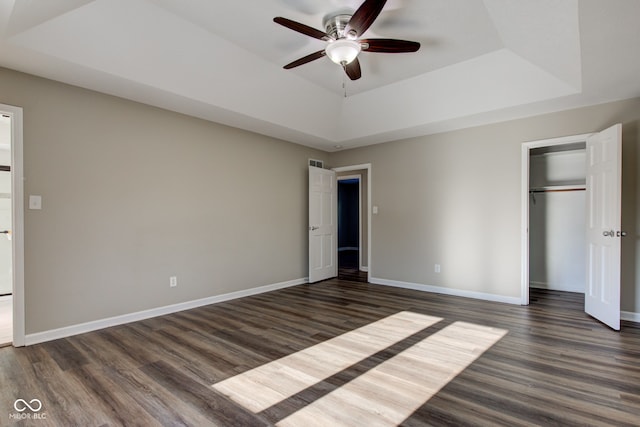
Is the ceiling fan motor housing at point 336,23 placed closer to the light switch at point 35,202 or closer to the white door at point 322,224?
the white door at point 322,224

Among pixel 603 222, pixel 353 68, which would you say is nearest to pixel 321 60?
pixel 353 68

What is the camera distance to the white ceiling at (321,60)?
7.89 ft

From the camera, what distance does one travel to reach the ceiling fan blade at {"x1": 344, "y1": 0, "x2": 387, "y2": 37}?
212cm

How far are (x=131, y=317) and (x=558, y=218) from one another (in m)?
6.29

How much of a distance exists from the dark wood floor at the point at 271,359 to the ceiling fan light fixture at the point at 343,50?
8.43 ft

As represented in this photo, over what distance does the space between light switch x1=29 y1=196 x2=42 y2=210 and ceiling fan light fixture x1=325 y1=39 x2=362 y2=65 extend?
299cm

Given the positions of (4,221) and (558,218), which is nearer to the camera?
(4,221)

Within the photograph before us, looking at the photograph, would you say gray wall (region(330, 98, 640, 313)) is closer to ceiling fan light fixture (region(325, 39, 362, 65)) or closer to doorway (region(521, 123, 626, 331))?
doorway (region(521, 123, 626, 331))

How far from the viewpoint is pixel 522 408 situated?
1935 millimetres

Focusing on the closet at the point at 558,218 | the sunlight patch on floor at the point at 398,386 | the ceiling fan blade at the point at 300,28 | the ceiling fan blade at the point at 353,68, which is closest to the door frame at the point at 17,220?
the ceiling fan blade at the point at 300,28

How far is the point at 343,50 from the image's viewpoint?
8.87ft

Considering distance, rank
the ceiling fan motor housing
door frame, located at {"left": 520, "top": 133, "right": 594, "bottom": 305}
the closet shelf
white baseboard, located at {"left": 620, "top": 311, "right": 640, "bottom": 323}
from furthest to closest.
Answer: the closet shelf, door frame, located at {"left": 520, "top": 133, "right": 594, "bottom": 305}, white baseboard, located at {"left": 620, "top": 311, "right": 640, "bottom": 323}, the ceiling fan motor housing

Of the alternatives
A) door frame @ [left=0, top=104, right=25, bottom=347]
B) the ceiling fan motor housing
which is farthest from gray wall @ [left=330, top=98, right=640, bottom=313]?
door frame @ [left=0, top=104, right=25, bottom=347]

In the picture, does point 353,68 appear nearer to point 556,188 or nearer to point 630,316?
point 630,316
